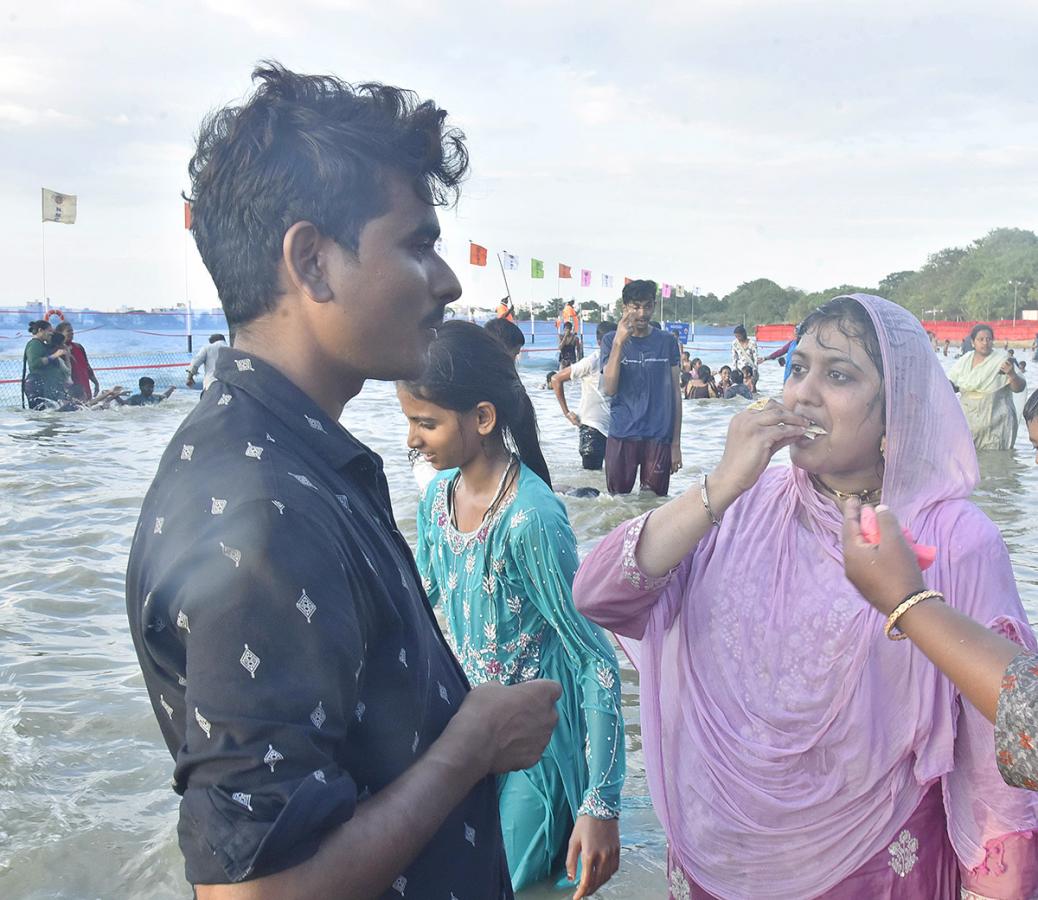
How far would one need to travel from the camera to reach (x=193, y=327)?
27094 millimetres

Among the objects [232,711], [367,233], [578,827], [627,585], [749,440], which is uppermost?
[367,233]

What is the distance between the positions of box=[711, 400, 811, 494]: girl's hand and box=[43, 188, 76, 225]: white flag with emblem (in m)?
22.6

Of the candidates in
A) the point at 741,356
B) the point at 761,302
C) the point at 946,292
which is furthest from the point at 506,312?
the point at 946,292

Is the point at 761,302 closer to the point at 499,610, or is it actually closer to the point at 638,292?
the point at 638,292

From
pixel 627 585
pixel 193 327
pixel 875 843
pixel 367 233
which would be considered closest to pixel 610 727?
pixel 627 585

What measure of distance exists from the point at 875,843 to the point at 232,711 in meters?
1.65

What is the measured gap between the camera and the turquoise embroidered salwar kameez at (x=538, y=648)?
8.14 feet

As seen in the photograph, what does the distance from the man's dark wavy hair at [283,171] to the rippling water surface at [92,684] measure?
6.99 feet

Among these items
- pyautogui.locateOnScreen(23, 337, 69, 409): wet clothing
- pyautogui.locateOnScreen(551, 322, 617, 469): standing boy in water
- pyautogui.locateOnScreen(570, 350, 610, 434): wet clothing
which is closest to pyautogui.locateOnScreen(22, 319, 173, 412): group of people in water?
pyautogui.locateOnScreen(23, 337, 69, 409): wet clothing

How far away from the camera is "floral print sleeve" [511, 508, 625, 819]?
2430 millimetres

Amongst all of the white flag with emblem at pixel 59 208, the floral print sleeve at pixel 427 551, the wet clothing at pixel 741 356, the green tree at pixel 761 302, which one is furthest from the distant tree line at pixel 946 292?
the floral print sleeve at pixel 427 551

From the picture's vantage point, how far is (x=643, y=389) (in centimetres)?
794

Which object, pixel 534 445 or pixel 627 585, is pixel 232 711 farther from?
pixel 534 445

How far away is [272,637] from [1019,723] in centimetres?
118
